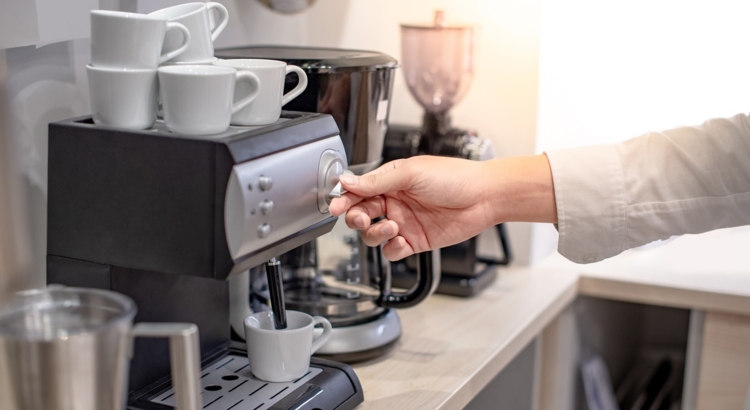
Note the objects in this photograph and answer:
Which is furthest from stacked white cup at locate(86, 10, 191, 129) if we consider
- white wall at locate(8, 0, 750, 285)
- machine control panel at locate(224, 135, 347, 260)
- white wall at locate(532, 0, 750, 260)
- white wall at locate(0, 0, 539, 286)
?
white wall at locate(532, 0, 750, 260)

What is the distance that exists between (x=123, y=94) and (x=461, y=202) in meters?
0.44

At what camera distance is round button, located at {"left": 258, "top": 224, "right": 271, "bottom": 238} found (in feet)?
2.23

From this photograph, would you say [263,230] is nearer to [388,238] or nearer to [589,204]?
[388,238]

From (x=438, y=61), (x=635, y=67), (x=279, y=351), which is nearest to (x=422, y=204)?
(x=279, y=351)

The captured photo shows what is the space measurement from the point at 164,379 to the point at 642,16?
3.59 ft

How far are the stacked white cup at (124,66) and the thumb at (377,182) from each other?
205 millimetres

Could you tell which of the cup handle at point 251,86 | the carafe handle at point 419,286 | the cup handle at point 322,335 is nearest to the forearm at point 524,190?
the carafe handle at point 419,286

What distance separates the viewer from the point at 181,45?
75 cm

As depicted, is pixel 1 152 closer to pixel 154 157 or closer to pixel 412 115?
pixel 154 157

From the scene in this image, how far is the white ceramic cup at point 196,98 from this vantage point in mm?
667

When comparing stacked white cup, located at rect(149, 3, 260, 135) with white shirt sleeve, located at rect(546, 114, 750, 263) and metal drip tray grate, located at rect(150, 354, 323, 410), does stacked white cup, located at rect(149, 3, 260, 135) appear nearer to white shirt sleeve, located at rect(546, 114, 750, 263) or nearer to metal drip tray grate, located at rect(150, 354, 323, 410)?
metal drip tray grate, located at rect(150, 354, 323, 410)

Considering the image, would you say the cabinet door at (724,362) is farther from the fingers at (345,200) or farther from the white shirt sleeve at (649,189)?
the fingers at (345,200)

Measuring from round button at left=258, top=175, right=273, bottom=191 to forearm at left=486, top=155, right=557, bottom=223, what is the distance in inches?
15.1

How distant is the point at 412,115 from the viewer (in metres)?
1.58
